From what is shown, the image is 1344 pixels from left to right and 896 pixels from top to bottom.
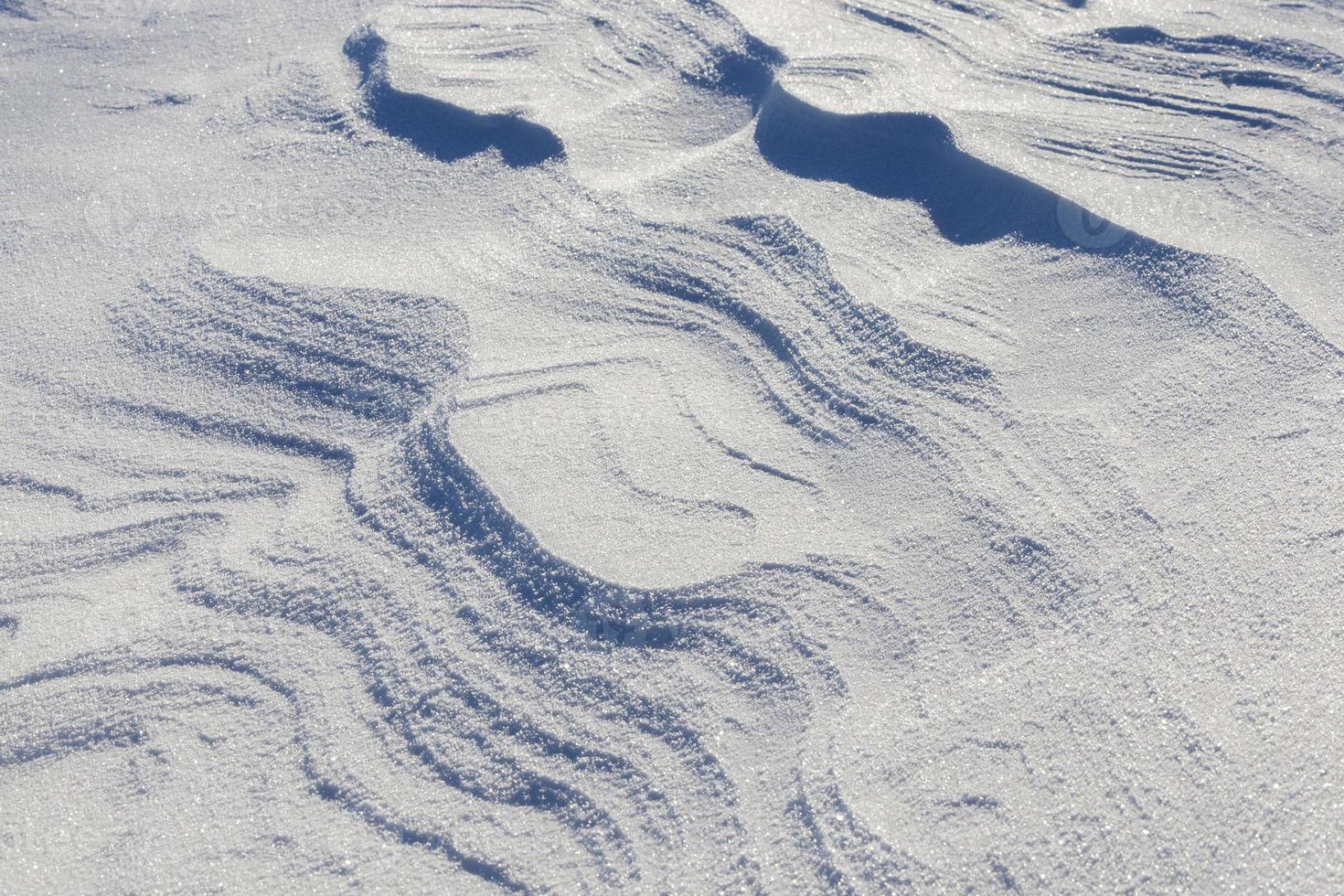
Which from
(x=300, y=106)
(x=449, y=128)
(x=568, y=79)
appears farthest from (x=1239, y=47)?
(x=300, y=106)

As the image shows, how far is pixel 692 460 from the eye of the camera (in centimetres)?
191

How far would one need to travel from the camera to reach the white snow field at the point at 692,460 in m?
1.55

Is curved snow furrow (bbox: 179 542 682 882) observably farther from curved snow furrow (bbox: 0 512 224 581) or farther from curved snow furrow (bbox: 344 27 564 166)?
curved snow furrow (bbox: 344 27 564 166)

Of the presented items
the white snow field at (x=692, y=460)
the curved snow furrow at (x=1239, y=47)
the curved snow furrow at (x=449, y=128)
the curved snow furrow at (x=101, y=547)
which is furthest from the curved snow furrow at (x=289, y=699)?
the curved snow furrow at (x=1239, y=47)

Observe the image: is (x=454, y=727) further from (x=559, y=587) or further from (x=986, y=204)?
(x=986, y=204)

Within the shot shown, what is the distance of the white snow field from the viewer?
1546mm

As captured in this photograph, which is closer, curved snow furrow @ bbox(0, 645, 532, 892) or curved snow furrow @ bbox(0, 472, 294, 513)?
curved snow furrow @ bbox(0, 645, 532, 892)

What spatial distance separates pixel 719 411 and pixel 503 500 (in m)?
0.49

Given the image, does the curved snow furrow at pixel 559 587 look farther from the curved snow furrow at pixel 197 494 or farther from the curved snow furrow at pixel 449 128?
the curved snow furrow at pixel 449 128

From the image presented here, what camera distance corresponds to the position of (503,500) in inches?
72.5

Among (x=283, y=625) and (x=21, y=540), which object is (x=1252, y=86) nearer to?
(x=283, y=625)

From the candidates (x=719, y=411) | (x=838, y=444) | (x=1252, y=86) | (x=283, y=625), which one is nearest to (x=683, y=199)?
(x=719, y=411)

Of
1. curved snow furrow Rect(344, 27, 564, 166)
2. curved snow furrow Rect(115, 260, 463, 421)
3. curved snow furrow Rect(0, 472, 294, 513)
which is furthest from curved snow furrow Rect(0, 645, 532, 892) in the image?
curved snow furrow Rect(344, 27, 564, 166)

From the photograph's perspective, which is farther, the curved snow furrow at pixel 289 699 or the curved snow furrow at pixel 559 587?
the curved snow furrow at pixel 559 587
